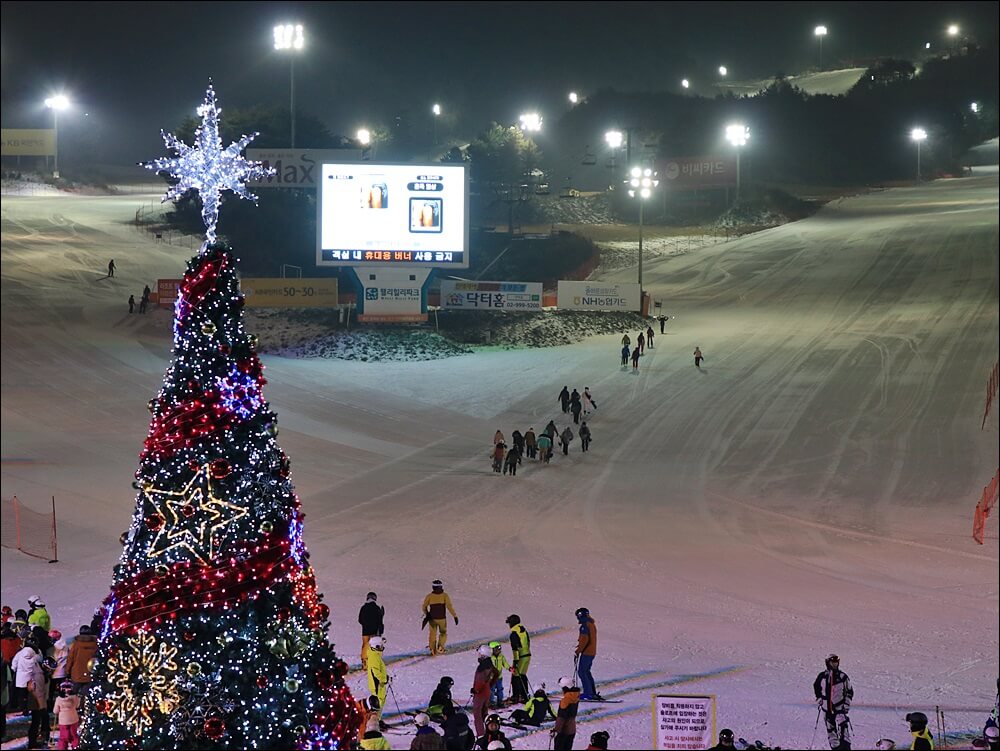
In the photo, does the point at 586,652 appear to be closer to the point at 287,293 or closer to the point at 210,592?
the point at 210,592

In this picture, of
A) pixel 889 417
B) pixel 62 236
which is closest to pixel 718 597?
pixel 889 417

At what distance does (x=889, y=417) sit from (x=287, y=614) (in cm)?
2415

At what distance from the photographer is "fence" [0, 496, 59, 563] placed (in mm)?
18731

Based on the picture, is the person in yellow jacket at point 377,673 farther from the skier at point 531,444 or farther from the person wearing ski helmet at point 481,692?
the skier at point 531,444

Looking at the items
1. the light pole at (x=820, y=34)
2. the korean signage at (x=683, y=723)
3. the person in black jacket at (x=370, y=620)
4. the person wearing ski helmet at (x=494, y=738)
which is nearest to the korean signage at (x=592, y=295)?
the person in black jacket at (x=370, y=620)

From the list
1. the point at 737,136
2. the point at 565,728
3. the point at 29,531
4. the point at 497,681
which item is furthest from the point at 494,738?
the point at 737,136

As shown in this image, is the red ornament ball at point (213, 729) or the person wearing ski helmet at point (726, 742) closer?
the red ornament ball at point (213, 729)

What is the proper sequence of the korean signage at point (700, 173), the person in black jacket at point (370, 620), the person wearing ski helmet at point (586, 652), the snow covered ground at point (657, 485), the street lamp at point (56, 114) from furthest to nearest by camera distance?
1. the korean signage at point (700, 173)
2. the street lamp at point (56, 114)
3. the snow covered ground at point (657, 485)
4. the person in black jacket at point (370, 620)
5. the person wearing ski helmet at point (586, 652)

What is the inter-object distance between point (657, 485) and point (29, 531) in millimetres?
10779

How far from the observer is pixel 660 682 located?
1276 cm

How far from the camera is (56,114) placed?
61.5m

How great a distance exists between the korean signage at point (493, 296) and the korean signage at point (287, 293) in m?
3.68

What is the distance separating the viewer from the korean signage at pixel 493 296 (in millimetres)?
40531

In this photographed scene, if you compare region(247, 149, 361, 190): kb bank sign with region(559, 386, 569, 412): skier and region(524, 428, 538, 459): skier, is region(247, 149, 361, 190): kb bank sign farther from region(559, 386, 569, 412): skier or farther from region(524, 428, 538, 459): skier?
region(524, 428, 538, 459): skier
